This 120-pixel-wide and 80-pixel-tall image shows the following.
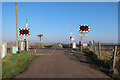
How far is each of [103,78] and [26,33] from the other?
12.2 m

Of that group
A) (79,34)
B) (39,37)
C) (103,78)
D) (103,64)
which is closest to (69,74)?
(103,78)

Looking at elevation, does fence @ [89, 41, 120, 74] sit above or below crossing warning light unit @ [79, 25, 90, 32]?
below

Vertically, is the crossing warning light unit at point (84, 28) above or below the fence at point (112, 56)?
above

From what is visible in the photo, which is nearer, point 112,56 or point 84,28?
point 112,56

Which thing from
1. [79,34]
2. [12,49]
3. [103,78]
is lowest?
[103,78]

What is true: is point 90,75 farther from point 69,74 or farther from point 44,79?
point 44,79

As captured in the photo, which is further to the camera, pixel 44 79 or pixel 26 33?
pixel 26 33

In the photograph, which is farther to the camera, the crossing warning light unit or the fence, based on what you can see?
the crossing warning light unit

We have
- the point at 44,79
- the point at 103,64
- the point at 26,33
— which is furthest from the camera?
the point at 26,33

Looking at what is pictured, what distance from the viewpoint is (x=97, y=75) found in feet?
25.1

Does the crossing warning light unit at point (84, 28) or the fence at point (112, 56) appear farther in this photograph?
the crossing warning light unit at point (84, 28)

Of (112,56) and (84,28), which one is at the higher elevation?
(84,28)

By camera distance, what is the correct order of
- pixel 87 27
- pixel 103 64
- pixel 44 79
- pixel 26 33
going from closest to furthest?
pixel 44 79 < pixel 103 64 < pixel 87 27 < pixel 26 33

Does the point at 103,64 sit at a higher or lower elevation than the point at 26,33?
lower
